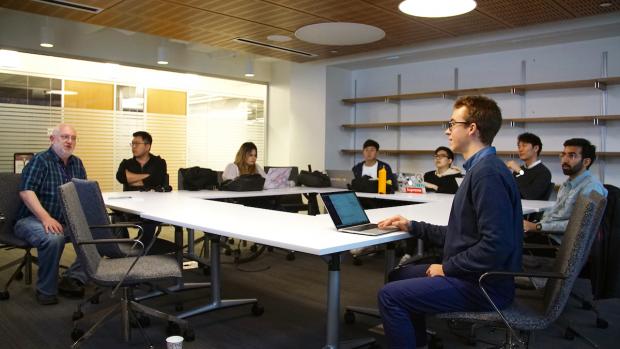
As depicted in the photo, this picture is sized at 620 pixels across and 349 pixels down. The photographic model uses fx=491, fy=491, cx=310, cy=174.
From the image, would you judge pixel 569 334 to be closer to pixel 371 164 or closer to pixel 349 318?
pixel 349 318

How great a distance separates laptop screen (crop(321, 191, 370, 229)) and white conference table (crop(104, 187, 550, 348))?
0.07 meters

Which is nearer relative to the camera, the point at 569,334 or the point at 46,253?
the point at 569,334

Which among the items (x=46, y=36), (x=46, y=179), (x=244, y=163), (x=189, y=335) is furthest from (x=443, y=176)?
(x=46, y=36)

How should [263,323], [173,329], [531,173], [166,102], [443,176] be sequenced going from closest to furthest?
[173,329], [263,323], [531,173], [443,176], [166,102]

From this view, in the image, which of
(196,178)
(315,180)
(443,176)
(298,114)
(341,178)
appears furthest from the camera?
(298,114)

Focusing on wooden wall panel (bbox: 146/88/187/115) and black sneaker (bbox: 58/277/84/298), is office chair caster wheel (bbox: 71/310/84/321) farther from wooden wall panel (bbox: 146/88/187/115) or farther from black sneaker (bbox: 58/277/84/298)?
wooden wall panel (bbox: 146/88/187/115)

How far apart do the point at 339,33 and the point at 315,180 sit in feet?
5.52

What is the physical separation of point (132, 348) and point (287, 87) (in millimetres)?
6381

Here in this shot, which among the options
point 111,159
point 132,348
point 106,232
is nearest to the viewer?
point 132,348

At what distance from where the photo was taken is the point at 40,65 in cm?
632

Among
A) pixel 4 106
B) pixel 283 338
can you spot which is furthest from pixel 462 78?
pixel 4 106

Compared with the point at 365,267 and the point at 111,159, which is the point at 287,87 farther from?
the point at 365,267

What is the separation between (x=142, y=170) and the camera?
4648 millimetres

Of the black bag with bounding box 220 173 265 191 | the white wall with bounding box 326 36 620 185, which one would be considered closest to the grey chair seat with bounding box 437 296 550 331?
the black bag with bounding box 220 173 265 191
